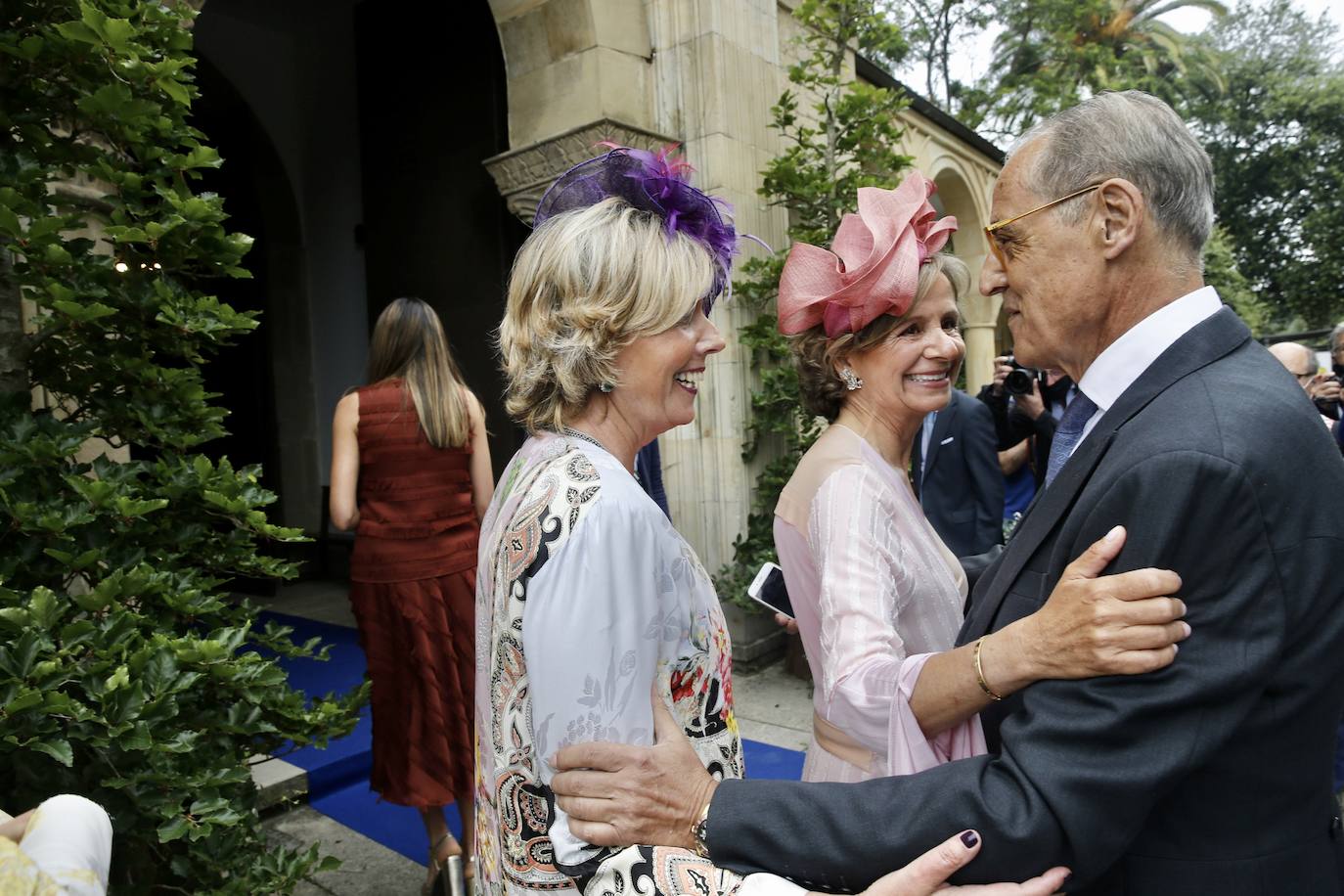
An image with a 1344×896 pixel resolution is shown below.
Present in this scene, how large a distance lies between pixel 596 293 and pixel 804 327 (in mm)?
772

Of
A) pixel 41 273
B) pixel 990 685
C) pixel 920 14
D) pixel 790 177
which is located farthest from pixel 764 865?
pixel 920 14

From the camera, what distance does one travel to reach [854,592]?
1575mm

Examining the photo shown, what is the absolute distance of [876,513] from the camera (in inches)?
66.0

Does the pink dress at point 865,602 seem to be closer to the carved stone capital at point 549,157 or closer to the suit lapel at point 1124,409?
the suit lapel at point 1124,409

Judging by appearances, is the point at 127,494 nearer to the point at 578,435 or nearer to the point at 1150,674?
the point at 578,435

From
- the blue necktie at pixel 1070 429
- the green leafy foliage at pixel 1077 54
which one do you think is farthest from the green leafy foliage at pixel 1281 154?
the blue necktie at pixel 1070 429

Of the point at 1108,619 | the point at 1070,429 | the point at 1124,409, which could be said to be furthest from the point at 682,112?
the point at 1108,619

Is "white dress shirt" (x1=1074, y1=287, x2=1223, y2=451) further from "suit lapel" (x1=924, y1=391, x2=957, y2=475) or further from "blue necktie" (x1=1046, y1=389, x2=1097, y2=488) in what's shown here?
"suit lapel" (x1=924, y1=391, x2=957, y2=475)

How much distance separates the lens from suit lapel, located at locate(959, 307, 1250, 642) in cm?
116

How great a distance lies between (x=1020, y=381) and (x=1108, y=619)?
3.81 m

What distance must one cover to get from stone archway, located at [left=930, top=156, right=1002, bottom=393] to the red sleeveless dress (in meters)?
7.06

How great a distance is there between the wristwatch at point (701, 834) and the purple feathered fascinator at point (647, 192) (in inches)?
34.3

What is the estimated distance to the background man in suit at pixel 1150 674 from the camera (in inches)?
39.4

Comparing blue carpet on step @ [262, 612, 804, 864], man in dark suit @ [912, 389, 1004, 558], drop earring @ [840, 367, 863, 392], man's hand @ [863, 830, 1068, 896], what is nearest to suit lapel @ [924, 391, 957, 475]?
man in dark suit @ [912, 389, 1004, 558]
